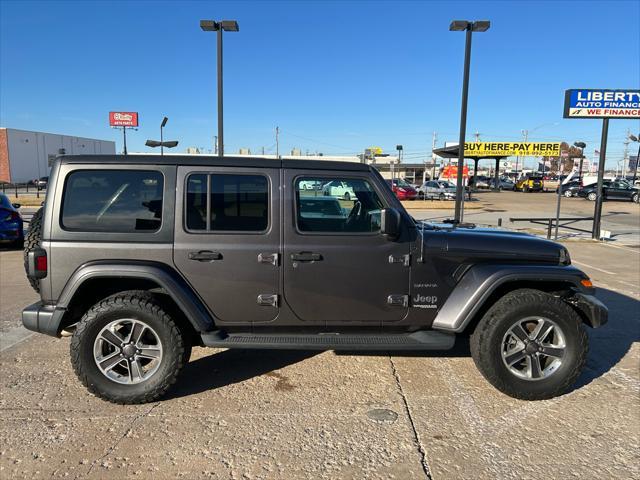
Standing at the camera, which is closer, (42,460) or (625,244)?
(42,460)

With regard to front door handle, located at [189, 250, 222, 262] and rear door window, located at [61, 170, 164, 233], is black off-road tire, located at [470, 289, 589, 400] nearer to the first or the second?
front door handle, located at [189, 250, 222, 262]

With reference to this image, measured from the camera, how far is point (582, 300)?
3623 millimetres

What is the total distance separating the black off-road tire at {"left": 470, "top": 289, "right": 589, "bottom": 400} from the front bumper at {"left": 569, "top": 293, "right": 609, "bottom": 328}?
0.47 feet

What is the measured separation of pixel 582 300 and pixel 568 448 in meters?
1.21

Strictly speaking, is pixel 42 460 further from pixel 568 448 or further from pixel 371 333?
pixel 568 448

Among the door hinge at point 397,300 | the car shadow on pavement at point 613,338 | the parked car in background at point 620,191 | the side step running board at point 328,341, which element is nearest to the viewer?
the side step running board at point 328,341

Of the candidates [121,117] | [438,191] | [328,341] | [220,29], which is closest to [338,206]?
[328,341]

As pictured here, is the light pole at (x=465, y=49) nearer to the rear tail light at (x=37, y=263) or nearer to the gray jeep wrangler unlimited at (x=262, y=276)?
the gray jeep wrangler unlimited at (x=262, y=276)

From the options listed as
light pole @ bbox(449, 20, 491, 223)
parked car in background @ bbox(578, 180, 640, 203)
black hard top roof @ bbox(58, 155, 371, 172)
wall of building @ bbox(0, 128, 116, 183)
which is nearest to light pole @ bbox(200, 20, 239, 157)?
light pole @ bbox(449, 20, 491, 223)

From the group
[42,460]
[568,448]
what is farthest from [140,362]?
[568,448]

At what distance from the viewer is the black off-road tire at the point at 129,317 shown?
337 cm

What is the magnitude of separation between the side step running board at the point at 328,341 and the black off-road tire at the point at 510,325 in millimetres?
296

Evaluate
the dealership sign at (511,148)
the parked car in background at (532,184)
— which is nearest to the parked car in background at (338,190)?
the dealership sign at (511,148)

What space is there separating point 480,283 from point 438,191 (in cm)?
3401
